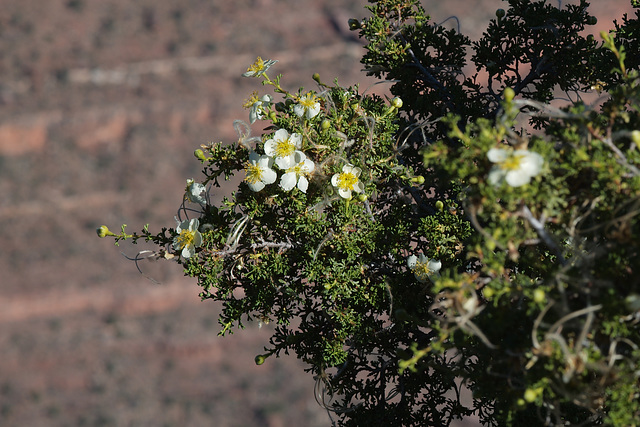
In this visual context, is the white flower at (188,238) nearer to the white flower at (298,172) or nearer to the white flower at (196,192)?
the white flower at (196,192)

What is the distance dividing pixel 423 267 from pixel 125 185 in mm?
10902

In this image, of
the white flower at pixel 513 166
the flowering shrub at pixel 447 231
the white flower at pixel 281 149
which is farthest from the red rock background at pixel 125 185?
the white flower at pixel 513 166

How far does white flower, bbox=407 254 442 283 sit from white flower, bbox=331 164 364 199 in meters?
0.37

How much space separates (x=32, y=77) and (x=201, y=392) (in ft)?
26.1

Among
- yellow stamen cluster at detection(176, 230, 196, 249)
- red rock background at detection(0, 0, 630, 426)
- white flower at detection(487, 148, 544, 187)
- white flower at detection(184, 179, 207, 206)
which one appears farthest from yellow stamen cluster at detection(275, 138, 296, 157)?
red rock background at detection(0, 0, 630, 426)

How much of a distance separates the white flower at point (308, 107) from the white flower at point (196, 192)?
443 mm

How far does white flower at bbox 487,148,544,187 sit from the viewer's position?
5.39 ft

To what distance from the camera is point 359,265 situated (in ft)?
8.34

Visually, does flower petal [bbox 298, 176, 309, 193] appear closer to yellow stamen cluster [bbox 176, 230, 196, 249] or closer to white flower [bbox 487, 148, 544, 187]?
yellow stamen cluster [bbox 176, 230, 196, 249]

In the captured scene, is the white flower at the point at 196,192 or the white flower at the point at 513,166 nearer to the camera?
the white flower at the point at 513,166

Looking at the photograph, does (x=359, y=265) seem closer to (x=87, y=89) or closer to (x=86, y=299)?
(x=86, y=299)

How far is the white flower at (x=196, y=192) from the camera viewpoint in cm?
247

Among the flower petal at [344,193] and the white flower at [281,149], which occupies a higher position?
the white flower at [281,149]

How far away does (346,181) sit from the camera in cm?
240
